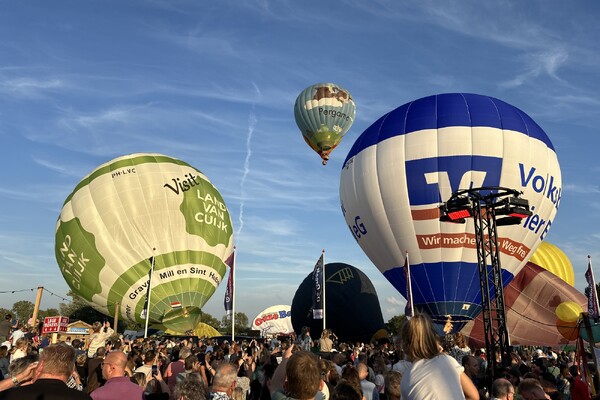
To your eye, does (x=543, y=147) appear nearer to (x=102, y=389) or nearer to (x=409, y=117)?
(x=409, y=117)

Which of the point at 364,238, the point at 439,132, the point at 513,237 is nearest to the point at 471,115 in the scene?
the point at 439,132

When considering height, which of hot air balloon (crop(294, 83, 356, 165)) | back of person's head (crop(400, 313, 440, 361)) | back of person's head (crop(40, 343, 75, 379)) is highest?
hot air balloon (crop(294, 83, 356, 165))

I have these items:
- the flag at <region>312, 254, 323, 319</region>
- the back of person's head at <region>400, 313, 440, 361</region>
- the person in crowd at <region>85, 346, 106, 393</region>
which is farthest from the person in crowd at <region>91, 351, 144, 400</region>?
the flag at <region>312, 254, 323, 319</region>

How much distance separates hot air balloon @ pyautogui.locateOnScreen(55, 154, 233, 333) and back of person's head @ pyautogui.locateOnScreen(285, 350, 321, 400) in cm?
2553

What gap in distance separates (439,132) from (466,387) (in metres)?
21.5

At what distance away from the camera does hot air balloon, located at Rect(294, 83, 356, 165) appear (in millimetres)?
39062

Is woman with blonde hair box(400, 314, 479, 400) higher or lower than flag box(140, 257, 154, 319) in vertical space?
lower

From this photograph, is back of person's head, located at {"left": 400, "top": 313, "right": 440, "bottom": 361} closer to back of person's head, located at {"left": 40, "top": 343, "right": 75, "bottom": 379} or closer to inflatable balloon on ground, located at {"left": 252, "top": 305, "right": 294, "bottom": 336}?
back of person's head, located at {"left": 40, "top": 343, "right": 75, "bottom": 379}

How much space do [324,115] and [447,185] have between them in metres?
17.6

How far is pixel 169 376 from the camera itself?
26.2 feet

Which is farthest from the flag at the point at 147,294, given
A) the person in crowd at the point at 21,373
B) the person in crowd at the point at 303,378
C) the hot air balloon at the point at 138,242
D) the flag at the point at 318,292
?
the person in crowd at the point at 303,378

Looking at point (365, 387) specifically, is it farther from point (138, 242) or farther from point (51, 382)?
point (138, 242)

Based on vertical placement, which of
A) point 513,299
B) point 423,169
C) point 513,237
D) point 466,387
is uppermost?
point 423,169

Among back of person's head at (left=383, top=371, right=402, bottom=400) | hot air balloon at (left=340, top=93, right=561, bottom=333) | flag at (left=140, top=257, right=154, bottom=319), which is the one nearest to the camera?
back of person's head at (left=383, top=371, right=402, bottom=400)
